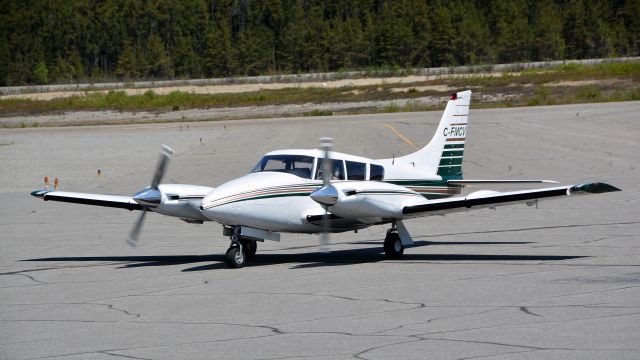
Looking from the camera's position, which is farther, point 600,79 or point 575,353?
point 600,79

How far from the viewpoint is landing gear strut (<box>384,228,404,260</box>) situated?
1952 centimetres

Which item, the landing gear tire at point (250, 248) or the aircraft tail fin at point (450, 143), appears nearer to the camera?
the landing gear tire at point (250, 248)

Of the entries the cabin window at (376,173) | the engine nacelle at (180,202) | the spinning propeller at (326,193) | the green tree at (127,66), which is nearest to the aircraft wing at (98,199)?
the engine nacelle at (180,202)

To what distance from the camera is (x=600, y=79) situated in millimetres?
89250

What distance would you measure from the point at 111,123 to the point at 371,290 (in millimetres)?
69843

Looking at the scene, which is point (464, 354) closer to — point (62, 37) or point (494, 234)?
point (494, 234)

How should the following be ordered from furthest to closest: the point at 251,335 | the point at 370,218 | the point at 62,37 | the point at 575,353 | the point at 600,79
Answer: the point at 62,37, the point at 600,79, the point at 370,218, the point at 251,335, the point at 575,353

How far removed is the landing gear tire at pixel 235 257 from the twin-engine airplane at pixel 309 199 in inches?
0.8

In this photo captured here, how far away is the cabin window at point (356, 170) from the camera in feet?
64.1

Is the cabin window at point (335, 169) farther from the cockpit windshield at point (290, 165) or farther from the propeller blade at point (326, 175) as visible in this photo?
the propeller blade at point (326, 175)

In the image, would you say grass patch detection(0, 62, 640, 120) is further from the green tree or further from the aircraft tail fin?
the aircraft tail fin

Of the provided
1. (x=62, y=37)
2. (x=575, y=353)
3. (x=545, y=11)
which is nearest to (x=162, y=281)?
(x=575, y=353)

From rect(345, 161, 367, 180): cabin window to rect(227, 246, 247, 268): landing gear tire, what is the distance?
2.71m

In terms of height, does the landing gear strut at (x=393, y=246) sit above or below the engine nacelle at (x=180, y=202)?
below
